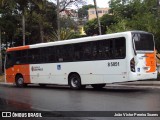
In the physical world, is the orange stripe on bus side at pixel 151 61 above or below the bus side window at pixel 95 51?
below

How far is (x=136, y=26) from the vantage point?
28016 mm

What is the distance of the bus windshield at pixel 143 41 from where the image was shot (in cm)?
1870

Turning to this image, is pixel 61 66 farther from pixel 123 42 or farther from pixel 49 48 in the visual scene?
pixel 123 42

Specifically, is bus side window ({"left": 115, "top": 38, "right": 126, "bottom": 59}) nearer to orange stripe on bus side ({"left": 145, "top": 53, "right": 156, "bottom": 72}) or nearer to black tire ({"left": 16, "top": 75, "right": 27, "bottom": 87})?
orange stripe on bus side ({"left": 145, "top": 53, "right": 156, "bottom": 72})

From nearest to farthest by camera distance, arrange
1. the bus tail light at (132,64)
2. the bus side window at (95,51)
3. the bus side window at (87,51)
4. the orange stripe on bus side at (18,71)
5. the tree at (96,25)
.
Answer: the bus tail light at (132,64) → the bus side window at (95,51) → the bus side window at (87,51) → the orange stripe on bus side at (18,71) → the tree at (96,25)

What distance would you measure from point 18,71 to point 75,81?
617cm

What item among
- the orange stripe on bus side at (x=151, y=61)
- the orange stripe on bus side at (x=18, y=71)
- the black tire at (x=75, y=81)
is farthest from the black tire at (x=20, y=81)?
the orange stripe on bus side at (x=151, y=61)

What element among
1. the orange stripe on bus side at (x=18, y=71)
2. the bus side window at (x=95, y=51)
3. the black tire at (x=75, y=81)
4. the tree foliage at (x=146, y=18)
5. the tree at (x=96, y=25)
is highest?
the tree at (x=96, y=25)

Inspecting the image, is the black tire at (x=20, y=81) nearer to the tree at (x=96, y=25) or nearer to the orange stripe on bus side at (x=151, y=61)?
the orange stripe on bus side at (x=151, y=61)

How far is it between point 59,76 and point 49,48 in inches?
74.1

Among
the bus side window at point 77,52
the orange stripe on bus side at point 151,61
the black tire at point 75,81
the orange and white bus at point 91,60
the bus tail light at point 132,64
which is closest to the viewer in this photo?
the bus tail light at point 132,64

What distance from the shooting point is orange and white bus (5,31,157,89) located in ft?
60.9

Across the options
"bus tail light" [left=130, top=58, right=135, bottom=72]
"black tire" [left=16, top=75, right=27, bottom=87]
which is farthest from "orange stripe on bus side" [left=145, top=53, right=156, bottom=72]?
"black tire" [left=16, top=75, right=27, bottom=87]

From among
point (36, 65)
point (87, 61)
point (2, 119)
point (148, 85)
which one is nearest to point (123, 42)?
point (87, 61)
